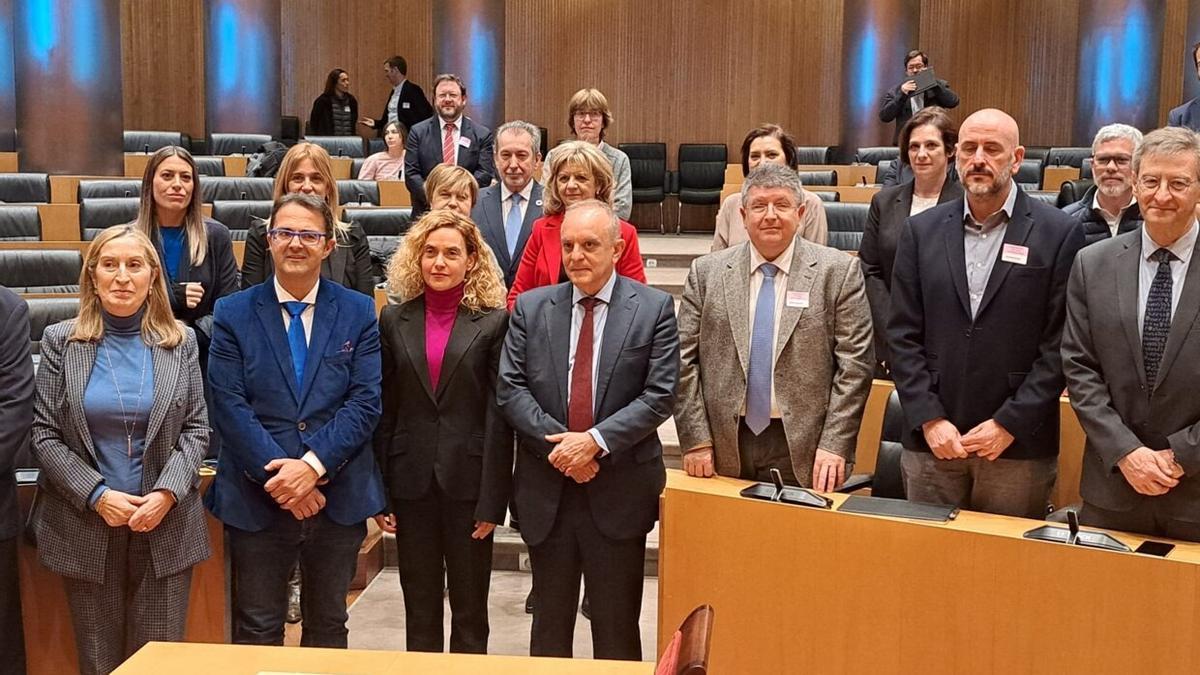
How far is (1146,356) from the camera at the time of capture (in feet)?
9.78

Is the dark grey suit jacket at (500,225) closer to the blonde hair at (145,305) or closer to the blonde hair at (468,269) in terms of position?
the blonde hair at (468,269)

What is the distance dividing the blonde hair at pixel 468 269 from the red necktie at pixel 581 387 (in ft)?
1.00

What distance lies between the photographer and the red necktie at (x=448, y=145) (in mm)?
6379

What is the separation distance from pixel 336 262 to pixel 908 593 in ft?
6.76

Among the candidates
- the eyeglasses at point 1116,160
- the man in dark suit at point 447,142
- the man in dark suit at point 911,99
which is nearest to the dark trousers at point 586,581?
the eyeglasses at point 1116,160

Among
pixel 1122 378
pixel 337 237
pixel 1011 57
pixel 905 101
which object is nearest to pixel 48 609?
pixel 337 237

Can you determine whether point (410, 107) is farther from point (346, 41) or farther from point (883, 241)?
point (883, 241)

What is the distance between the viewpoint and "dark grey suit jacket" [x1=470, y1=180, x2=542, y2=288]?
458 centimetres

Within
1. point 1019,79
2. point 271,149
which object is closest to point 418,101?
point 271,149

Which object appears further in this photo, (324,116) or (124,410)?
(324,116)

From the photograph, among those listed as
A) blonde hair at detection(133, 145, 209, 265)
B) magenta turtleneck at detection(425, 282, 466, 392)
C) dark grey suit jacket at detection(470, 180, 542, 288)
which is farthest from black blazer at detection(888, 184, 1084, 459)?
blonde hair at detection(133, 145, 209, 265)

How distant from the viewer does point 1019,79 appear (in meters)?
13.3

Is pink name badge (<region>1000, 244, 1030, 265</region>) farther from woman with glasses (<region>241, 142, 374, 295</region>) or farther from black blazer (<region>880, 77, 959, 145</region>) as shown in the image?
black blazer (<region>880, 77, 959, 145</region>)

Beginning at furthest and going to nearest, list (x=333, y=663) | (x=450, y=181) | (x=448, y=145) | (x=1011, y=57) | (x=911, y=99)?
(x=1011, y=57), (x=911, y=99), (x=448, y=145), (x=450, y=181), (x=333, y=663)
